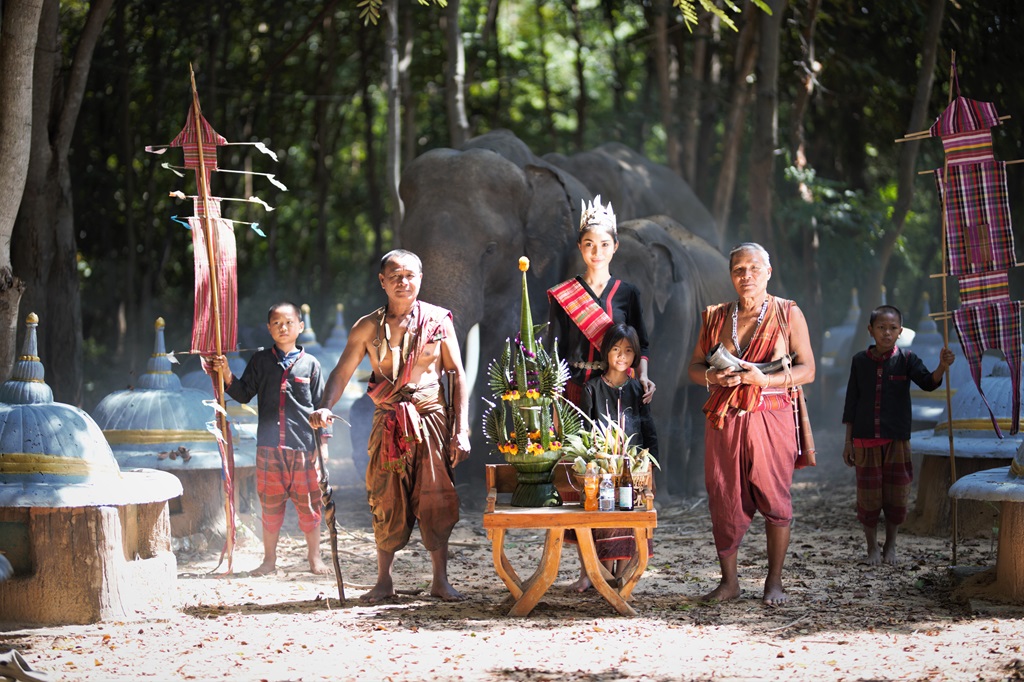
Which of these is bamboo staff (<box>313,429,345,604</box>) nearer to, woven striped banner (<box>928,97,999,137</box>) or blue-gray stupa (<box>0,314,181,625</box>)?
blue-gray stupa (<box>0,314,181,625</box>)

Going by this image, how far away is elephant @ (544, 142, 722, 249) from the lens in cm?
1305

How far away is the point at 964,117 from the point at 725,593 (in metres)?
3.07

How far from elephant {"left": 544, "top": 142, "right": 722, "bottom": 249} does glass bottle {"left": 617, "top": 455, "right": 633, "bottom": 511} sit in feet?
22.5

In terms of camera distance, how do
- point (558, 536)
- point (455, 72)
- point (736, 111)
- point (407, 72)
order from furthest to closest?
point (407, 72)
point (736, 111)
point (455, 72)
point (558, 536)

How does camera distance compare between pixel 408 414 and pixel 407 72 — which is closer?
pixel 408 414

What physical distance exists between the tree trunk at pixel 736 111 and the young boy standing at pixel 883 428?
7.52 m

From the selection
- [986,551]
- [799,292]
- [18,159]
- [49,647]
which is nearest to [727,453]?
[986,551]

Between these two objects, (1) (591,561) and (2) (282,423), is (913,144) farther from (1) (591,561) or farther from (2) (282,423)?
(1) (591,561)

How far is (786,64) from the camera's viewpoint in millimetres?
17375

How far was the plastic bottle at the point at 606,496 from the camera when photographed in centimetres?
626

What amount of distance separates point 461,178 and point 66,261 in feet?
10.6

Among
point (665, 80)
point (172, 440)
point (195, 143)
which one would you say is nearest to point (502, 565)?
point (172, 440)

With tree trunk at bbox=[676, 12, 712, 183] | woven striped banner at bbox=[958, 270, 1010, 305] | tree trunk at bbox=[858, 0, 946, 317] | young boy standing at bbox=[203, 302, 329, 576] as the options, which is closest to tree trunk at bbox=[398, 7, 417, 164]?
tree trunk at bbox=[676, 12, 712, 183]

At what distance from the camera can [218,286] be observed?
7648mm
